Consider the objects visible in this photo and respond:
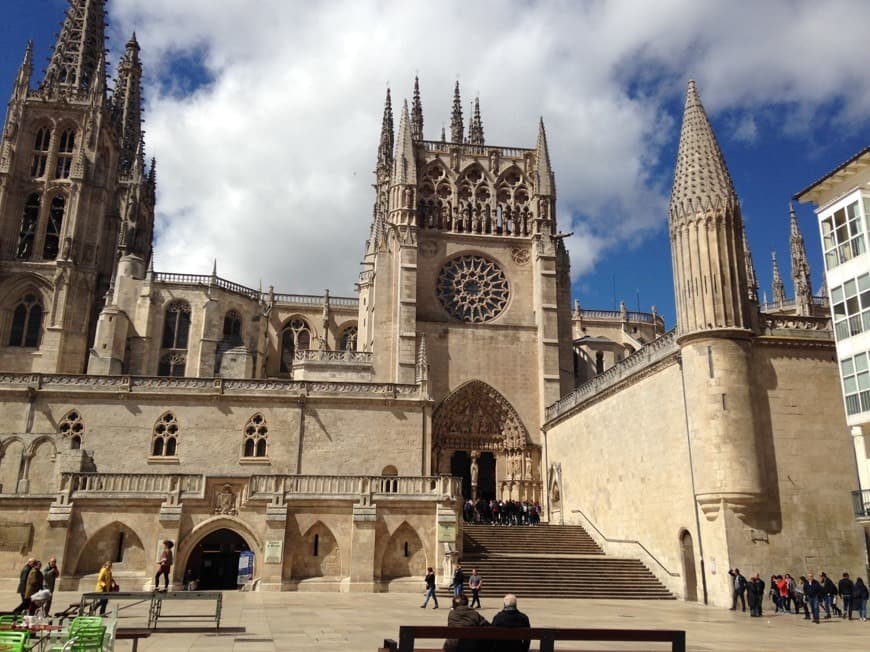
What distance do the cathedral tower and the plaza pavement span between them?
147 inches

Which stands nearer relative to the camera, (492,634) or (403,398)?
(492,634)

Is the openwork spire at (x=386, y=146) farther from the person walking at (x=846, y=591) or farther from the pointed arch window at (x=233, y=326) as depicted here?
the person walking at (x=846, y=591)

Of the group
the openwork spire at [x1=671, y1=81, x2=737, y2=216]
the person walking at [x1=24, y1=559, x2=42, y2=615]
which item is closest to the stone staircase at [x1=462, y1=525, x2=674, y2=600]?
the openwork spire at [x1=671, y1=81, x2=737, y2=216]

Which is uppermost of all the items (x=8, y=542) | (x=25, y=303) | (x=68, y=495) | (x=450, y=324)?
(x=25, y=303)

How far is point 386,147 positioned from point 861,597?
4315cm

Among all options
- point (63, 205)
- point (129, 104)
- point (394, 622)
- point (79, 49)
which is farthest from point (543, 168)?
point (129, 104)

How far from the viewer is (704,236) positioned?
875 inches

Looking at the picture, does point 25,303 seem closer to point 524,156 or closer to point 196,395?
point 196,395

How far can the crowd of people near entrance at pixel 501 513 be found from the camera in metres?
30.0

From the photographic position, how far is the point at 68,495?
22.3 m

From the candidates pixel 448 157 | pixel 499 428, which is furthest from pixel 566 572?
pixel 448 157

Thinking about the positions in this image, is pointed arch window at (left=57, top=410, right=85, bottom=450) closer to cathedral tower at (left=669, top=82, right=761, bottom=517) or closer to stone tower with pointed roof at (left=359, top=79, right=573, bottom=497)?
stone tower with pointed roof at (left=359, top=79, right=573, bottom=497)

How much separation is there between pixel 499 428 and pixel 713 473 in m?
16.2

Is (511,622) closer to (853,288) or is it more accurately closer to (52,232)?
(853,288)
